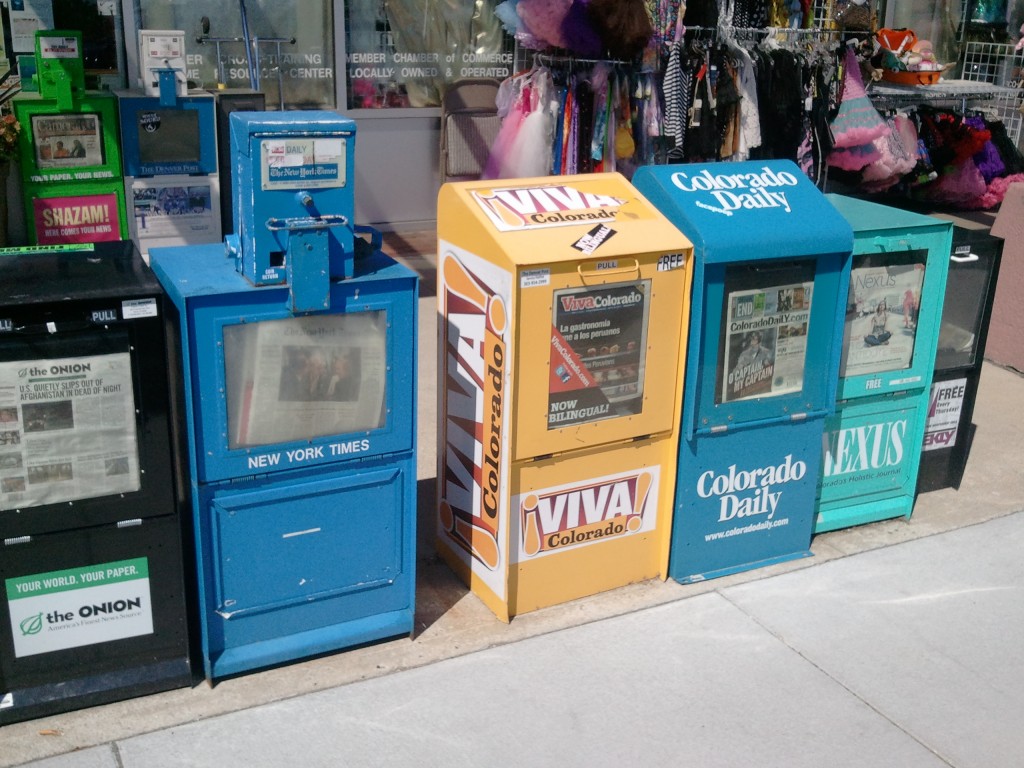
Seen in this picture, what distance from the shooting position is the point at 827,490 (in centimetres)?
507

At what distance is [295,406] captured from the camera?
373cm

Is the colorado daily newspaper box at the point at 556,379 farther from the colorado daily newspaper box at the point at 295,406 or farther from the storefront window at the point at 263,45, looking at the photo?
the storefront window at the point at 263,45

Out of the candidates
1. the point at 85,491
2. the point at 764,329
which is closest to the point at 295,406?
the point at 85,491

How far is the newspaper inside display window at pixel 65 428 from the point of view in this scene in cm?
336

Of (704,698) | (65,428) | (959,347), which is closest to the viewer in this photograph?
(65,428)

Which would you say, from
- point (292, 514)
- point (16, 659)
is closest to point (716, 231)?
point (292, 514)

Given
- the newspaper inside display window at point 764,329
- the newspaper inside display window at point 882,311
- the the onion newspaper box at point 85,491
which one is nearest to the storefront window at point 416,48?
the newspaper inside display window at point 882,311

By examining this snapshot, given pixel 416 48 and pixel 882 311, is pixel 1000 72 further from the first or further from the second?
pixel 882 311

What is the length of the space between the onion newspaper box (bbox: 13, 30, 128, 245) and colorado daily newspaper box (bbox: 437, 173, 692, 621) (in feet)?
11.2

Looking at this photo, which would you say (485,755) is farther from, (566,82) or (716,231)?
(566,82)

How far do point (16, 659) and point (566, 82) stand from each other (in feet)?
19.8

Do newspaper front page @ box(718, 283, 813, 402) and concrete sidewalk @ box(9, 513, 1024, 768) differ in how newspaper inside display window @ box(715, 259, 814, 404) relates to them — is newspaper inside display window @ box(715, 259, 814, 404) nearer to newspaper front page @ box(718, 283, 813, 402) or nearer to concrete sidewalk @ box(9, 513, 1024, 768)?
newspaper front page @ box(718, 283, 813, 402)

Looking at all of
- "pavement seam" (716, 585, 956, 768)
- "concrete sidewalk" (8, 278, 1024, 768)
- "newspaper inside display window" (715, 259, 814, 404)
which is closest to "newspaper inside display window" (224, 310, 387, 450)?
"concrete sidewalk" (8, 278, 1024, 768)

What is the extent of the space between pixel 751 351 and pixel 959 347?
5.06 ft
